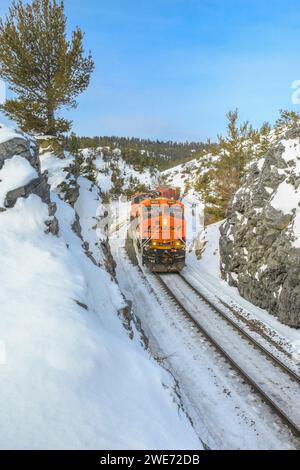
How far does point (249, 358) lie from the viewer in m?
10.6

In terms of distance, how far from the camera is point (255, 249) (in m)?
15.8

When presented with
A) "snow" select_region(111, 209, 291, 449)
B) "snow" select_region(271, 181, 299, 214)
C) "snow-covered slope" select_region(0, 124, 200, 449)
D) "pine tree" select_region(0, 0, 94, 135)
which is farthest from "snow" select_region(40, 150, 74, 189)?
"snow" select_region(271, 181, 299, 214)

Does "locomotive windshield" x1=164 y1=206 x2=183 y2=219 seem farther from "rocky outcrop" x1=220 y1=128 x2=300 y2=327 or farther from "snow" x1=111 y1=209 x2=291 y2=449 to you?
"snow" x1=111 y1=209 x2=291 y2=449

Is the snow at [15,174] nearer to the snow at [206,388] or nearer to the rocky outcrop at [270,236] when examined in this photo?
the snow at [206,388]

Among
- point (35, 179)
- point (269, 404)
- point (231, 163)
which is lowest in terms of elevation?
point (269, 404)

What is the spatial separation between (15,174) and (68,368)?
27.9 feet

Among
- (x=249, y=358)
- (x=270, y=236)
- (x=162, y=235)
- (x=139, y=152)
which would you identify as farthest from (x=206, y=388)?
(x=139, y=152)

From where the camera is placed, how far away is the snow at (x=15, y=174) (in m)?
11.2

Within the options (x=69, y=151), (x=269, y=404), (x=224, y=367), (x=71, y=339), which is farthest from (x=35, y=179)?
(x=69, y=151)

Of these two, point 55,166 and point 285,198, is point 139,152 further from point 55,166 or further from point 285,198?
point 285,198

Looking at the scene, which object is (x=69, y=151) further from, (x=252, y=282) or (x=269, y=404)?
(x=269, y=404)

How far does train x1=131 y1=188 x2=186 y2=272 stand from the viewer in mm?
18812

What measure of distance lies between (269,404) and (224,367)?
1891mm

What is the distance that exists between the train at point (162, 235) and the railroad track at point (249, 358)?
10.7 ft
